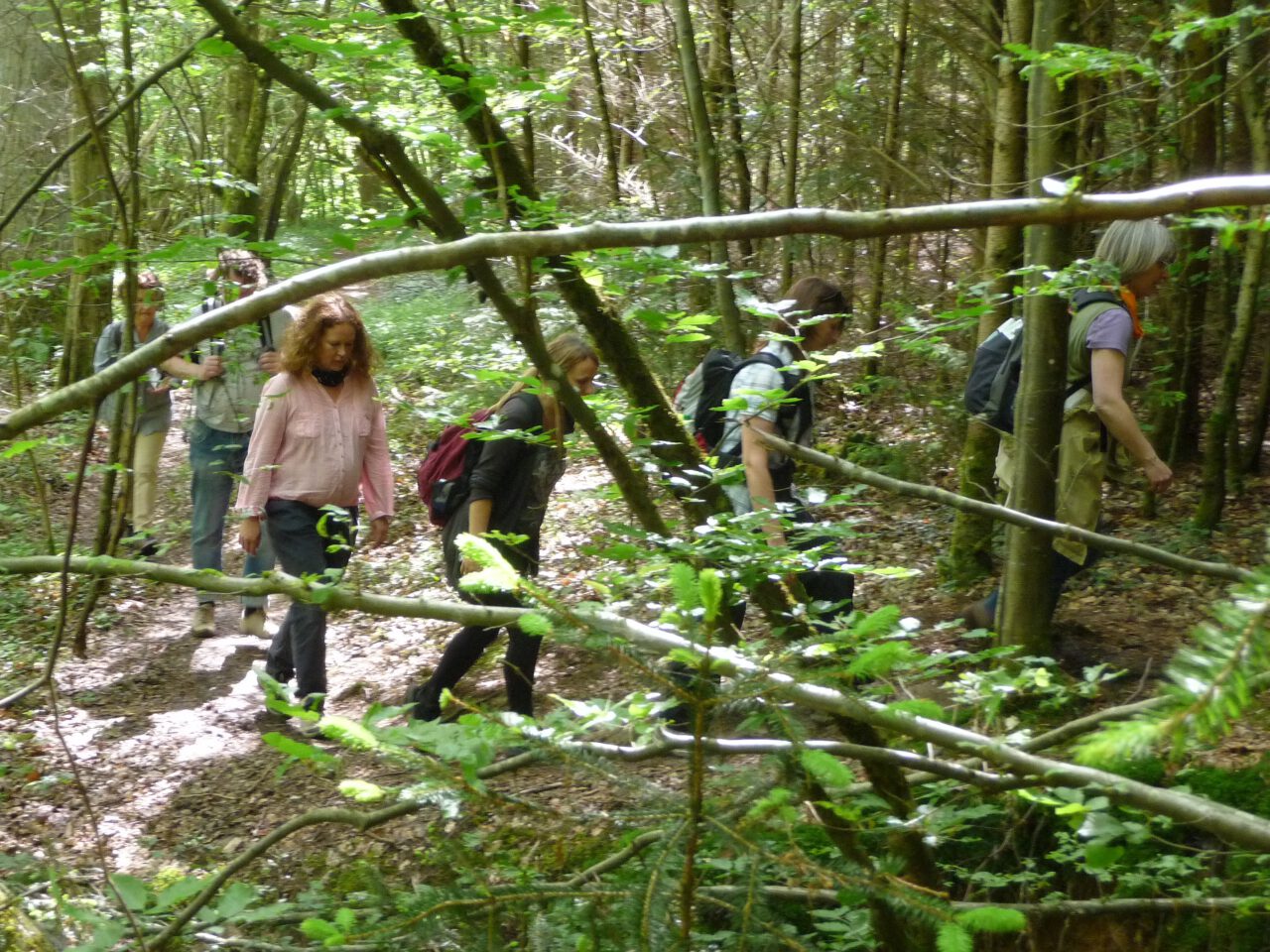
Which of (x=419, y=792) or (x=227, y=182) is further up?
(x=227, y=182)

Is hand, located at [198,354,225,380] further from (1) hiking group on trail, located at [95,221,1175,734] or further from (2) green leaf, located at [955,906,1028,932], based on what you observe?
(2) green leaf, located at [955,906,1028,932]

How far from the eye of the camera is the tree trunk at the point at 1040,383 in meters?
4.17

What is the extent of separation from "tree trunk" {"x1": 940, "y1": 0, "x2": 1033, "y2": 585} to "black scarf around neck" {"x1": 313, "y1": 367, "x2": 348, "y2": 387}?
3.56 m

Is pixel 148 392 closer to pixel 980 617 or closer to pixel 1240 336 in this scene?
pixel 980 617

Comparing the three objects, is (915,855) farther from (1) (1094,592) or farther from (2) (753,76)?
(2) (753,76)

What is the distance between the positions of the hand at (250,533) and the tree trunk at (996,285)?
391 centimetres

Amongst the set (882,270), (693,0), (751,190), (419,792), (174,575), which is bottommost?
(419,792)

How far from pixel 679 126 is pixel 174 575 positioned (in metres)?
8.97

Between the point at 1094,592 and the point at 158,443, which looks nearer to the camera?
the point at 1094,592

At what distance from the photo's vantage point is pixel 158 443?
8.21 m

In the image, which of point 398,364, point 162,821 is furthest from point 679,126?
point 162,821

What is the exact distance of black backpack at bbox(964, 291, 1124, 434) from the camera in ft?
16.4

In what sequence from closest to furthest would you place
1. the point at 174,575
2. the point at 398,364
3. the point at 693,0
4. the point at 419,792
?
the point at 419,792 → the point at 174,575 → the point at 398,364 → the point at 693,0

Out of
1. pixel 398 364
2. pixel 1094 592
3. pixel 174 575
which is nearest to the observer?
pixel 174 575
